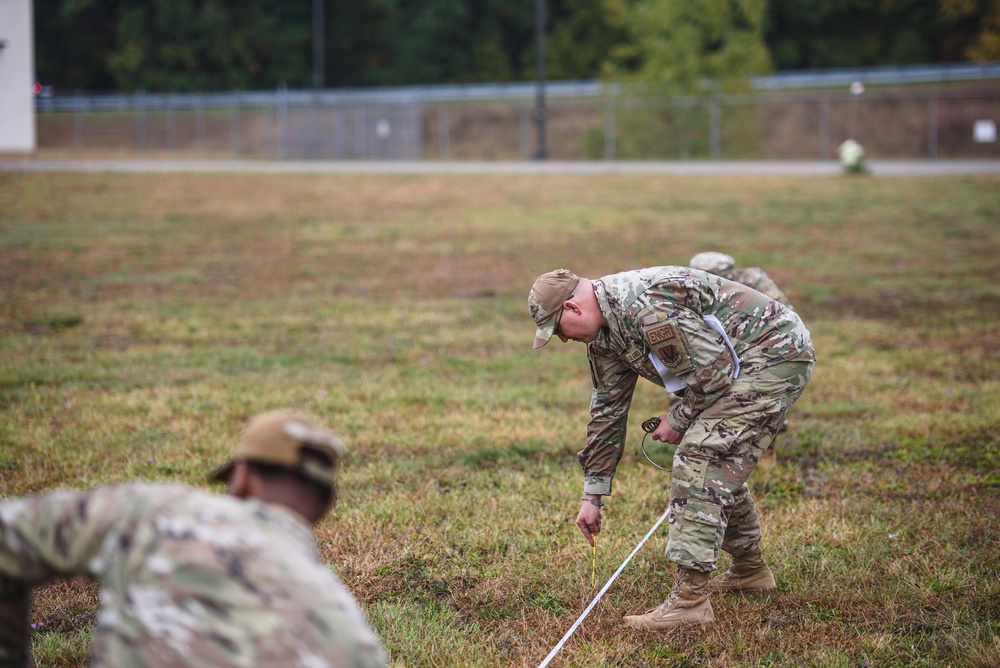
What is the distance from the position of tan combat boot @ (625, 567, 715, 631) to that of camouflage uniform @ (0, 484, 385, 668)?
2.32m

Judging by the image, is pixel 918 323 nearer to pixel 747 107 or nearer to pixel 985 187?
pixel 985 187

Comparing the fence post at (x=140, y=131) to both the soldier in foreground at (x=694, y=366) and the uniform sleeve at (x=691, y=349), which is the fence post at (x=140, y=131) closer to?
the soldier in foreground at (x=694, y=366)

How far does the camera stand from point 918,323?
1084 cm

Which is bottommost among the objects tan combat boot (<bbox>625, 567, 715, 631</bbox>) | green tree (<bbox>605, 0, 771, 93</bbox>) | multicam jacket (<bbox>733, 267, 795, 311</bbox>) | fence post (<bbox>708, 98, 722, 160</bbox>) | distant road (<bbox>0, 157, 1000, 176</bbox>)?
tan combat boot (<bbox>625, 567, 715, 631</bbox>)

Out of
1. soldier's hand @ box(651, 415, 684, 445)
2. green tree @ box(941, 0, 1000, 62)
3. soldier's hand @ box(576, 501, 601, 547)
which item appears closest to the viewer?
soldier's hand @ box(651, 415, 684, 445)

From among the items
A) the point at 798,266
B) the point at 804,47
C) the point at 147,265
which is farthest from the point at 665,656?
the point at 804,47

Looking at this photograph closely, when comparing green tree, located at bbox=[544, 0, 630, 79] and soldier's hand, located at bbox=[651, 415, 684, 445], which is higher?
green tree, located at bbox=[544, 0, 630, 79]

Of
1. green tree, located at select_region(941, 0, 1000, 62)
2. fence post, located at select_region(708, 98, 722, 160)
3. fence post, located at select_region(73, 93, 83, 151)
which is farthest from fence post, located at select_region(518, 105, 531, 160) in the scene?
green tree, located at select_region(941, 0, 1000, 62)

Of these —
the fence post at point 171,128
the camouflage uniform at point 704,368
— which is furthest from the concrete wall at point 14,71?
the camouflage uniform at point 704,368

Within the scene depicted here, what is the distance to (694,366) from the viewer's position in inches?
159

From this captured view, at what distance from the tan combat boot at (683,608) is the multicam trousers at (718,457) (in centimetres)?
13

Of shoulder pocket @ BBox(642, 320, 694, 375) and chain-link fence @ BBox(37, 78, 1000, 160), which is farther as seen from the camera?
chain-link fence @ BBox(37, 78, 1000, 160)

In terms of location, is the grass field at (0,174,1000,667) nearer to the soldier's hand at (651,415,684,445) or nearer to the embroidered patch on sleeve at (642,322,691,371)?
the soldier's hand at (651,415,684,445)

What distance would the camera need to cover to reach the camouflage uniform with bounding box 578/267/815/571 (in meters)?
4.02
